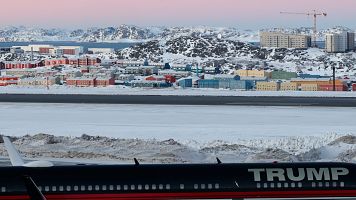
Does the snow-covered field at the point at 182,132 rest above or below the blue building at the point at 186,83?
above

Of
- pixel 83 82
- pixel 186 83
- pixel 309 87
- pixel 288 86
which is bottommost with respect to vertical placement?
pixel 288 86

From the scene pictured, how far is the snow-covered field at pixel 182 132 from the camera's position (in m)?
42.5

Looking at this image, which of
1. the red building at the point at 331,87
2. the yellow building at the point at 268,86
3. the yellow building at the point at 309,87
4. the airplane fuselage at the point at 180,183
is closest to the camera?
the airplane fuselage at the point at 180,183

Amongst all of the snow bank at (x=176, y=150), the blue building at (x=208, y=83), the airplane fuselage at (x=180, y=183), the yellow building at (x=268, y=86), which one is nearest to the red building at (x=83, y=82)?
the blue building at (x=208, y=83)

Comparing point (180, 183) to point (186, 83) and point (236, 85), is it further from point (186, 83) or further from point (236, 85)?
point (186, 83)

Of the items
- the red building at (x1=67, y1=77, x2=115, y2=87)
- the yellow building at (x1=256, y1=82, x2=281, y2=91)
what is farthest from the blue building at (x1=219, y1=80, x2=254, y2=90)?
the red building at (x1=67, y1=77, x2=115, y2=87)

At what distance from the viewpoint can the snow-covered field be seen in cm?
4247

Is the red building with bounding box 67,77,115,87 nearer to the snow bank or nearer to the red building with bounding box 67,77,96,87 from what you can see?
the red building with bounding box 67,77,96,87

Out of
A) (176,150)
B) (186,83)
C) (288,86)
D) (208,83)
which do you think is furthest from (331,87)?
(176,150)

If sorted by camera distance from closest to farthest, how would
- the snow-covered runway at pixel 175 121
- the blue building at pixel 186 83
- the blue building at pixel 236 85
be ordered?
the snow-covered runway at pixel 175 121 → the blue building at pixel 236 85 → the blue building at pixel 186 83

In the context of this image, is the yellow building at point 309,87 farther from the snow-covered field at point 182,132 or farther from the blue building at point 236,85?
the snow-covered field at point 182,132

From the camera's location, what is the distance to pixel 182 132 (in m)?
54.2

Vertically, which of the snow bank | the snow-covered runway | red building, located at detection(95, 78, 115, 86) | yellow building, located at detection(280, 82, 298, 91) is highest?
the snow bank

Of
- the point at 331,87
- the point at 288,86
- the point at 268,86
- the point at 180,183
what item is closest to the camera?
the point at 180,183
